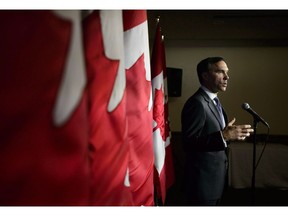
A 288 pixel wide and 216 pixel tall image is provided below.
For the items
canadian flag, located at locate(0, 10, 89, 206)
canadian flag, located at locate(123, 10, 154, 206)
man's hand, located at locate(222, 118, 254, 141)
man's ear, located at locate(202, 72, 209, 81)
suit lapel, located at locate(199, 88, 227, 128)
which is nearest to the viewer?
canadian flag, located at locate(0, 10, 89, 206)

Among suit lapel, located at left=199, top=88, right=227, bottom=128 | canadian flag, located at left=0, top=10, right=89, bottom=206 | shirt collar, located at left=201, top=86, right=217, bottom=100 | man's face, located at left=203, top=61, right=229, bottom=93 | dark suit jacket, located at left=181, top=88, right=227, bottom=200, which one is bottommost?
dark suit jacket, located at left=181, top=88, right=227, bottom=200

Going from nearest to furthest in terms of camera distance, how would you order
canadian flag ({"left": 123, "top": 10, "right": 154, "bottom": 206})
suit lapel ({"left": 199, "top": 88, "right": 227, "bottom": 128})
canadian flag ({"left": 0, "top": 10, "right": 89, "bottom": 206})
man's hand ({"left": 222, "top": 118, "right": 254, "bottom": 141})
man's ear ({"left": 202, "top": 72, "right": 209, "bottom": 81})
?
canadian flag ({"left": 0, "top": 10, "right": 89, "bottom": 206}), canadian flag ({"left": 123, "top": 10, "right": 154, "bottom": 206}), man's hand ({"left": 222, "top": 118, "right": 254, "bottom": 141}), suit lapel ({"left": 199, "top": 88, "right": 227, "bottom": 128}), man's ear ({"left": 202, "top": 72, "right": 209, "bottom": 81})

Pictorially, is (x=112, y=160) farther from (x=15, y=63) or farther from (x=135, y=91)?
(x=135, y=91)

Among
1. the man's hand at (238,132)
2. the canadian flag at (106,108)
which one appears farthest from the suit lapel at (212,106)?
the canadian flag at (106,108)

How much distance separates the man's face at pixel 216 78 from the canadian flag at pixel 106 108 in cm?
111

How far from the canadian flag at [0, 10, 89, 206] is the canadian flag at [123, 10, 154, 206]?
512 millimetres

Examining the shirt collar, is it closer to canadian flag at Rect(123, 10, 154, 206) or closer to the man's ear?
the man's ear

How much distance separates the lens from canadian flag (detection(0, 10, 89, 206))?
0.48m

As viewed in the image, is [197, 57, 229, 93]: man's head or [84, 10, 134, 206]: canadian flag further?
[197, 57, 229, 93]: man's head

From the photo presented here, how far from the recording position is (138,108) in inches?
41.8

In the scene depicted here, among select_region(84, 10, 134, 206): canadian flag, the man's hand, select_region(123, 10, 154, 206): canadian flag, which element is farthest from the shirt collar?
select_region(84, 10, 134, 206): canadian flag

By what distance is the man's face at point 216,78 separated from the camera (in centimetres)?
173

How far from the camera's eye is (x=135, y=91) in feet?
3.51
